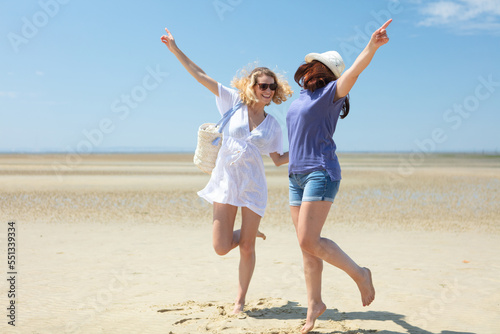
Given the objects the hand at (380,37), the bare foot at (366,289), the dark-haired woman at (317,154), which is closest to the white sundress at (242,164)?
the dark-haired woman at (317,154)

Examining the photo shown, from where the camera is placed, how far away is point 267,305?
4465 millimetres

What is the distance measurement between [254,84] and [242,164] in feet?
2.38

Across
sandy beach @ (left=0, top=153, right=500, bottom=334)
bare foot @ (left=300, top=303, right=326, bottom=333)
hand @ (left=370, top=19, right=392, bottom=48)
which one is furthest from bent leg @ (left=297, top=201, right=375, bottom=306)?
hand @ (left=370, top=19, right=392, bottom=48)

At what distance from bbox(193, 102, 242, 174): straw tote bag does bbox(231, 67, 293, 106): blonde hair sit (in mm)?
123

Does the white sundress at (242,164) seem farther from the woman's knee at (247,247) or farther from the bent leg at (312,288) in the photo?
the bent leg at (312,288)

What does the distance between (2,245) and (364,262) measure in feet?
18.1

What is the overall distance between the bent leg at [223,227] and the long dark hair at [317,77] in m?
1.28

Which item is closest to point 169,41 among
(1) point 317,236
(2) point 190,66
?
(2) point 190,66

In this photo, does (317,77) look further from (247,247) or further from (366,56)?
(247,247)

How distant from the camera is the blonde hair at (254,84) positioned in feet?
13.5

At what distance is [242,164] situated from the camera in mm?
4062

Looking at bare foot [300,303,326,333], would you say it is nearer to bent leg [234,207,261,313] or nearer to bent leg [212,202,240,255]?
bent leg [234,207,261,313]

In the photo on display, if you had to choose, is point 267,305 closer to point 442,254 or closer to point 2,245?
point 442,254

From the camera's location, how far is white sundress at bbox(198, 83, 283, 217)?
13.2 ft
